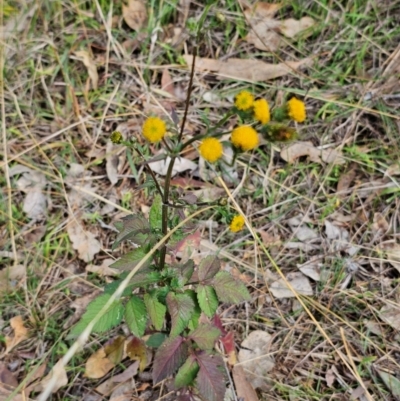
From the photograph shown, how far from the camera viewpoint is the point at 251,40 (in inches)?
114

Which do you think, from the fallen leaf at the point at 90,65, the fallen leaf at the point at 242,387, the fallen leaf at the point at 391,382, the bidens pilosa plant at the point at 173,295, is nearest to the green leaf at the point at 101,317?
the bidens pilosa plant at the point at 173,295

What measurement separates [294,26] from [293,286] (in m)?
1.61

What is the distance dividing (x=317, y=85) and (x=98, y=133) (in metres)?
1.32

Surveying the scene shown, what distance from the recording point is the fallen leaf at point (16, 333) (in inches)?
87.7

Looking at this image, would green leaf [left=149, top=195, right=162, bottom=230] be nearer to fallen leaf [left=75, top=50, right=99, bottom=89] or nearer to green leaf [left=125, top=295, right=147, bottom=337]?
green leaf [left=125, top=295, right=147, bottom=337]

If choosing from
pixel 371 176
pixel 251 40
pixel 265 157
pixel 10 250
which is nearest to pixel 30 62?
pixel 10 250

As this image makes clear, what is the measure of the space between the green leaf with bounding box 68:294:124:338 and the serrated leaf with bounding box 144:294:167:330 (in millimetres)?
94

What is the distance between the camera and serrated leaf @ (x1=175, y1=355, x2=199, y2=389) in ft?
5.85

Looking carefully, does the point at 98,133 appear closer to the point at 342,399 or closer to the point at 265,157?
the point at 265,157

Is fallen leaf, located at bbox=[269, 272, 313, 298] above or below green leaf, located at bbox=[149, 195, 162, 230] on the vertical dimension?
below

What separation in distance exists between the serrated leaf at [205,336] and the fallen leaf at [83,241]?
0.83m

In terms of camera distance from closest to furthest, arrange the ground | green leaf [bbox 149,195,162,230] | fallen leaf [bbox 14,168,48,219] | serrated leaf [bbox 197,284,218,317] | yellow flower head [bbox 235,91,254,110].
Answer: yellow flower head [bbox 235,91,254,110], serrated leaf [bbox 197,284,218,317], green leaf [bbox 149,195,162,230], the ground, fallen leaf [bbox 14,168,48,219]

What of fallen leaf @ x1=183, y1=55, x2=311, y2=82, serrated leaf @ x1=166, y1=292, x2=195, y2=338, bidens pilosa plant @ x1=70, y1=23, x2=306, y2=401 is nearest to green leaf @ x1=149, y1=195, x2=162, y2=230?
bidens pilosa plant @ x1=70, y1=23, x2=306, y2=401

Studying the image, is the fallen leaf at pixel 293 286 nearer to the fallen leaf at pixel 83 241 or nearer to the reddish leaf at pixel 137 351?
the reddish leaf at pixel 137 351
